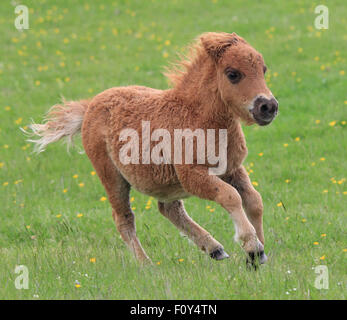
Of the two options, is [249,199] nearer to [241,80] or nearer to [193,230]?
[193,230]

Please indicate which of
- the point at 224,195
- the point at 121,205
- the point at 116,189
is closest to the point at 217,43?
the point at 224,195

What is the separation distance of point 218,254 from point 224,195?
82 cm

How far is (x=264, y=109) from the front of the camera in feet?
16.2

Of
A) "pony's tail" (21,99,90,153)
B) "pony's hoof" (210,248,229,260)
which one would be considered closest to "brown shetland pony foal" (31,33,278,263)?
"pony's hoof" (210,248,229,260)

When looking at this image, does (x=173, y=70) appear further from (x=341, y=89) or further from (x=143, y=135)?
(x=341, y=89)

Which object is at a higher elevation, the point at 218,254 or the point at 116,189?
the point at 116,189

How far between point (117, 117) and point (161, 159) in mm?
724

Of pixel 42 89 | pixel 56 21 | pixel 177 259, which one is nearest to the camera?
pixel 177 259

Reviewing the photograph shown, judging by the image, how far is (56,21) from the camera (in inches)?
683

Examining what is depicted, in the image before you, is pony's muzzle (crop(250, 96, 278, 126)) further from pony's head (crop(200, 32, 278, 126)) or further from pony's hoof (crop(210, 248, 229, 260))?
pony's hoof (crop(210, 248, 229, 260))

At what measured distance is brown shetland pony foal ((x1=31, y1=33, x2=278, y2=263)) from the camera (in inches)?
200

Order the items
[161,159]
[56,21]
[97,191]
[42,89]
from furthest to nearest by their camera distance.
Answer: [56,21] < [42,89] < [97,191] < [161,159]

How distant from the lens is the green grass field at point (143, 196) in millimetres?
5328

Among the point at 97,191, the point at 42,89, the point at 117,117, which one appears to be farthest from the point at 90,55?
the point at 117,117
